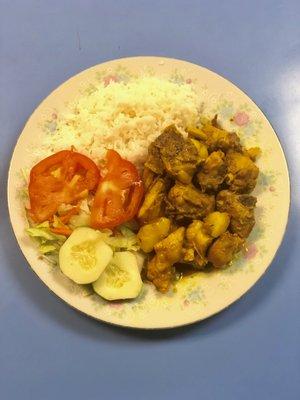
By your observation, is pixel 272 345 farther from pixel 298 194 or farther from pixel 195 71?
pixel 195 71

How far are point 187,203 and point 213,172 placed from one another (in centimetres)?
16

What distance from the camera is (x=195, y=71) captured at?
228 cm

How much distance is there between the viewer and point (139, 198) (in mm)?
2037

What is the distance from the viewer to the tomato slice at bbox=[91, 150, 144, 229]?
1996mm

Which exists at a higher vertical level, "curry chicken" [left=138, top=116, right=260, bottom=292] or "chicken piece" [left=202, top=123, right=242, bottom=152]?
"chicken piece" [left=202, top=123, right=242, bottom=152]

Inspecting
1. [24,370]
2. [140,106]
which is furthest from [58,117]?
[24,370]

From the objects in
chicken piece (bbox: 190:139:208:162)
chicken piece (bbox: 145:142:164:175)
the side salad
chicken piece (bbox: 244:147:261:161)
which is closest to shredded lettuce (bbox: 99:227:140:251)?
the side salad

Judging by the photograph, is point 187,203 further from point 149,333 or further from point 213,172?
point 149,333

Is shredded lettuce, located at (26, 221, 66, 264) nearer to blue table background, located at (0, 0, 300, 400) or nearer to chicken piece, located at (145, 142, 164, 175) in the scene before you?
blue table background, located at (0, 0, 300, 400)

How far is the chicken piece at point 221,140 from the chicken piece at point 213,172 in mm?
69

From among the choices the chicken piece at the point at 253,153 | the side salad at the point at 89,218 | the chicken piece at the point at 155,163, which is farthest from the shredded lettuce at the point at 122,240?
the chicken piece at the point at 253,153

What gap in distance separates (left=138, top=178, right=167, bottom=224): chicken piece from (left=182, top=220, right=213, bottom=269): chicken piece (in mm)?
135

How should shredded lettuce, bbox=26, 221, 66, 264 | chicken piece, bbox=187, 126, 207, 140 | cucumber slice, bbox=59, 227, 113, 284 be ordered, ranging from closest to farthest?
cucumber slice, bbox=59, 227, 113, 284 < shredded lettuce, bbox=26, 221, 66, 264 < chicken piece, bbox=187, 126, 207, 140

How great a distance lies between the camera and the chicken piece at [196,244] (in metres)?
1.93
